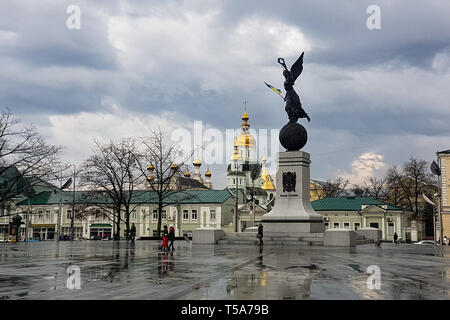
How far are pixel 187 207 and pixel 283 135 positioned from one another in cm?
5094

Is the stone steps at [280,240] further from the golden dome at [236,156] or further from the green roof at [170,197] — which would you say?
the golden dome at [236,156]

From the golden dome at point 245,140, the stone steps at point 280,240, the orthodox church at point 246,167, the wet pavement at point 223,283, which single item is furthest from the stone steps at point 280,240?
the golden dome at point 245,140

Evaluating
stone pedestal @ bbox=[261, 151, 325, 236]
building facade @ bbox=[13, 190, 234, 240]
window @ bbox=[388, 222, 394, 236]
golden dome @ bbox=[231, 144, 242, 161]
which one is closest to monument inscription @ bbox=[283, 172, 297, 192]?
stone pedestal @ bbox=[261, 151, 325, 236]

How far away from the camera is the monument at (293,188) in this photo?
30875 mm

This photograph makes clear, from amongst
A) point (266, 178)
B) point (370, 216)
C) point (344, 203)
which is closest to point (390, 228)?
point (370, 216)

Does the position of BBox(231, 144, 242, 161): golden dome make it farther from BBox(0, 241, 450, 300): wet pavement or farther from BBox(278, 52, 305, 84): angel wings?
BBox(0, 241, 450, 300): wet pavement

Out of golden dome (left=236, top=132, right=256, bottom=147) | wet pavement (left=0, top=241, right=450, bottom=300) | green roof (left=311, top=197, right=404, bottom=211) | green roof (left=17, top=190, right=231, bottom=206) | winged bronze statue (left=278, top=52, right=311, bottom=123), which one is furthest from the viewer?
golden dome (left=236, top=132, right=256, bottom=147)

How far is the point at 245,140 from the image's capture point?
13212 cm

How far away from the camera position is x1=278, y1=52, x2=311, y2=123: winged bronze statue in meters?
33.7

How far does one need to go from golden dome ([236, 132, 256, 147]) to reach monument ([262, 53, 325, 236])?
98.1 metres

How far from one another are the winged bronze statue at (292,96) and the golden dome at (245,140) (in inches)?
3835

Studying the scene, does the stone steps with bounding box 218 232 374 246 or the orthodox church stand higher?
the orthodox church

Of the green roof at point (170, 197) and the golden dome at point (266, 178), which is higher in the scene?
the golden dome at point (266, 178)

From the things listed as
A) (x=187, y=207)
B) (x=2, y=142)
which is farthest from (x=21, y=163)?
Result: (x=187, y=207)
